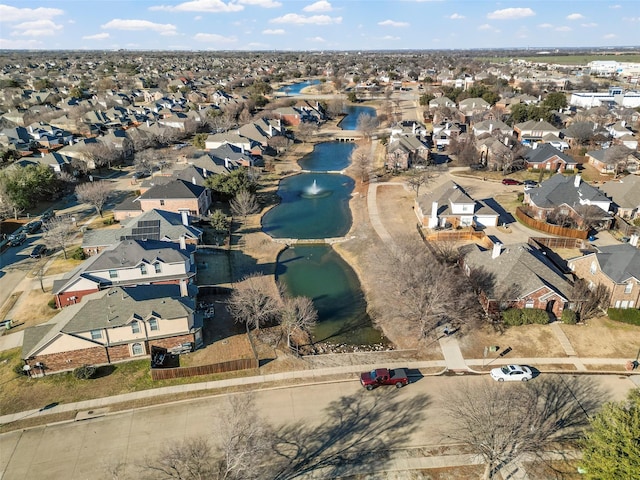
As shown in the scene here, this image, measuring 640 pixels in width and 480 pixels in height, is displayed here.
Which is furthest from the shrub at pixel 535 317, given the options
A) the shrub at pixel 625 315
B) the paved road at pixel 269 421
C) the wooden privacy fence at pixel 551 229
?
the wooden privacy fence at pixel 551 229

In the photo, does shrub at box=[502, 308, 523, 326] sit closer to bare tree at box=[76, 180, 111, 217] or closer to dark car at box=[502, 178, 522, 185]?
dark car at box=[502, 178, 522, 185]

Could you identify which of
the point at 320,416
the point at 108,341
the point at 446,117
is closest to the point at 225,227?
the point at 108,341

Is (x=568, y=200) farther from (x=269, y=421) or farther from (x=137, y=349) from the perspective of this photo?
(x=137, y=349)

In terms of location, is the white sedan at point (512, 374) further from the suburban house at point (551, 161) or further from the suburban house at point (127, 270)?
the suburban house at point (551, 161)

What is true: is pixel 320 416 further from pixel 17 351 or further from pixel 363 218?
pixel 363 218

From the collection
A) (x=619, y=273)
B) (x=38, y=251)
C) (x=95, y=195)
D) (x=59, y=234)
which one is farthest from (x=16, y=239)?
(x=619, y=273)
